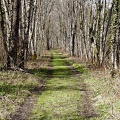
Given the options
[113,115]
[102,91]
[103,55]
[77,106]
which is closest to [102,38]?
[103,55]

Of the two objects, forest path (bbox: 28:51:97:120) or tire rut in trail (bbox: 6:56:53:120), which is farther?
forest path (bbox: 28:51:97:120)

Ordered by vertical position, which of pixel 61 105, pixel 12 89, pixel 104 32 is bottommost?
pixel 12 89

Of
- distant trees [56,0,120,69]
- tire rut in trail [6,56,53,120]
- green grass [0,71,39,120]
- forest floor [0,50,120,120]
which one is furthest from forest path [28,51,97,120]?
distant trees [56,0,120,69]

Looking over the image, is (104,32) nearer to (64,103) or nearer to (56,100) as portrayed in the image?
(56,100)

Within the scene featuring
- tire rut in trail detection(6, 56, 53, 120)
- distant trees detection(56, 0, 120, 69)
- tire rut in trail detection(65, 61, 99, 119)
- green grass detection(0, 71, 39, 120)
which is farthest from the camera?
distant trees detection(56, 0, 120, 69)

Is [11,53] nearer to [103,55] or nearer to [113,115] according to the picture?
[103,55]

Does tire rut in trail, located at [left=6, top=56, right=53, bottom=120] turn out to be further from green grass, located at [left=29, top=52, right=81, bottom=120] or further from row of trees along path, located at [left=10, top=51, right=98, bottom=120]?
green grass, located at [left=29, top=52, right=81, bottom=120]

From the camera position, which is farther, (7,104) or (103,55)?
(103,55)

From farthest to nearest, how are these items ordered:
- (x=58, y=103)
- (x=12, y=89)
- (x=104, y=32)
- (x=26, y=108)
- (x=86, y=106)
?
(x=104, y=32), (x=12, y=89), (x=58, y=103), (x=86, y=106), (x=26, y=108)

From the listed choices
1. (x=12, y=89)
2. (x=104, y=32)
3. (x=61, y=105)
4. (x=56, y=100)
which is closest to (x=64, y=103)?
(x=61, y=105)

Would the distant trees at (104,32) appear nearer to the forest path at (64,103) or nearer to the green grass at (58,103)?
the forest path at (64,103)

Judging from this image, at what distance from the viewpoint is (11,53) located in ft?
66.0

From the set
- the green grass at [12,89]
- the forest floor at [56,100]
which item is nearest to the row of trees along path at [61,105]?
the forest floor at [56,100]

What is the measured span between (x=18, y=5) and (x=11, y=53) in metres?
A: 3.14
